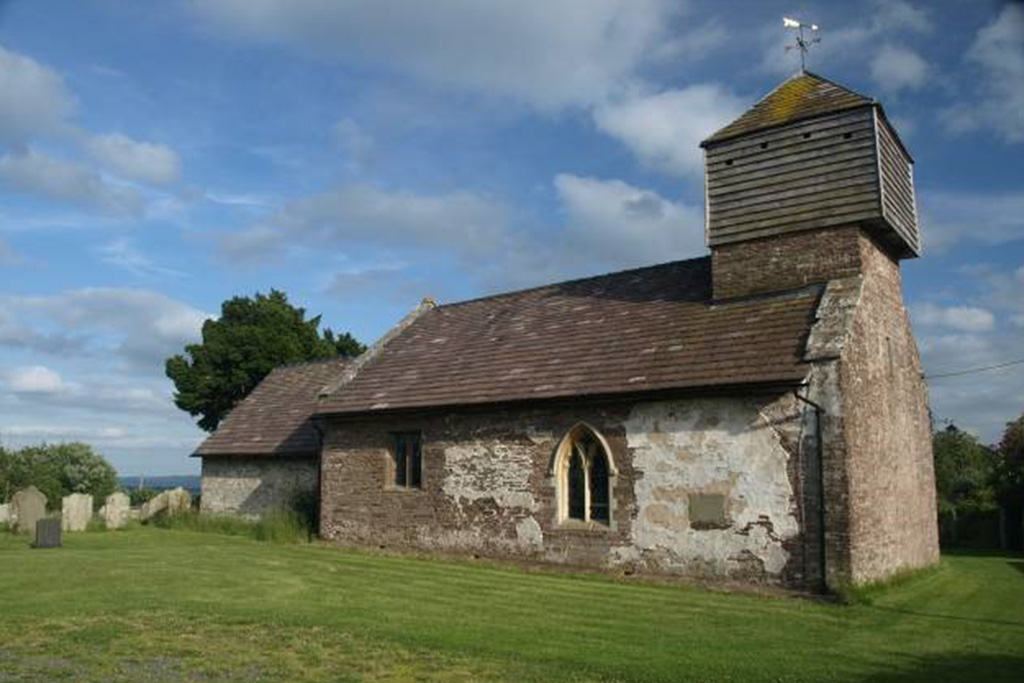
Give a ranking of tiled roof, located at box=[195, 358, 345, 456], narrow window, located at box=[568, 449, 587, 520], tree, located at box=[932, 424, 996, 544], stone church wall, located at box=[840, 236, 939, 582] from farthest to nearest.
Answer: tree, located at box=[932, 424, 996, 544]
tiled roof, located at box=[195, 358, 345, 456]
narrow window, located at box=[568, 449, 587, 520]
stone church wall, located at box=[840, 236, 939, 582]

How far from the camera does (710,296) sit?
20000 millimetres

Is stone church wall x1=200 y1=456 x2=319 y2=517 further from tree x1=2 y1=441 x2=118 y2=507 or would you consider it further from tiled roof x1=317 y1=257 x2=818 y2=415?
tree x1=2 y1=441 x2=118 y2=507

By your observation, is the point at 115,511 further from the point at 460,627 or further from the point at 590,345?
the point at 460,627

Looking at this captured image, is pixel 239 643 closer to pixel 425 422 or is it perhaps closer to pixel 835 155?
pixel 425 422

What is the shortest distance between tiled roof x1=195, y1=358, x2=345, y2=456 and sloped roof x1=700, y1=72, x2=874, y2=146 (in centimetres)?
1558

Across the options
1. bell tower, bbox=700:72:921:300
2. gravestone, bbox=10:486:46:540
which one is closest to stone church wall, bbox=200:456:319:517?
gravestone, bbox=10:486:46:540

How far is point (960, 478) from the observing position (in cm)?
3825

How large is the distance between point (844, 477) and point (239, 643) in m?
10.2

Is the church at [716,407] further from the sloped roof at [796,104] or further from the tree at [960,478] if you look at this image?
the tree at [960,478]

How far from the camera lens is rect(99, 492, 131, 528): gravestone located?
29.4m

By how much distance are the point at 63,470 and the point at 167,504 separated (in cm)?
1536

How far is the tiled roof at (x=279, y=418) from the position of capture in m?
28.3

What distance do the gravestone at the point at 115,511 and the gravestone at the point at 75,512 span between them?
2.89ft

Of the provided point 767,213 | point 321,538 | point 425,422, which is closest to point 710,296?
point 767,213
